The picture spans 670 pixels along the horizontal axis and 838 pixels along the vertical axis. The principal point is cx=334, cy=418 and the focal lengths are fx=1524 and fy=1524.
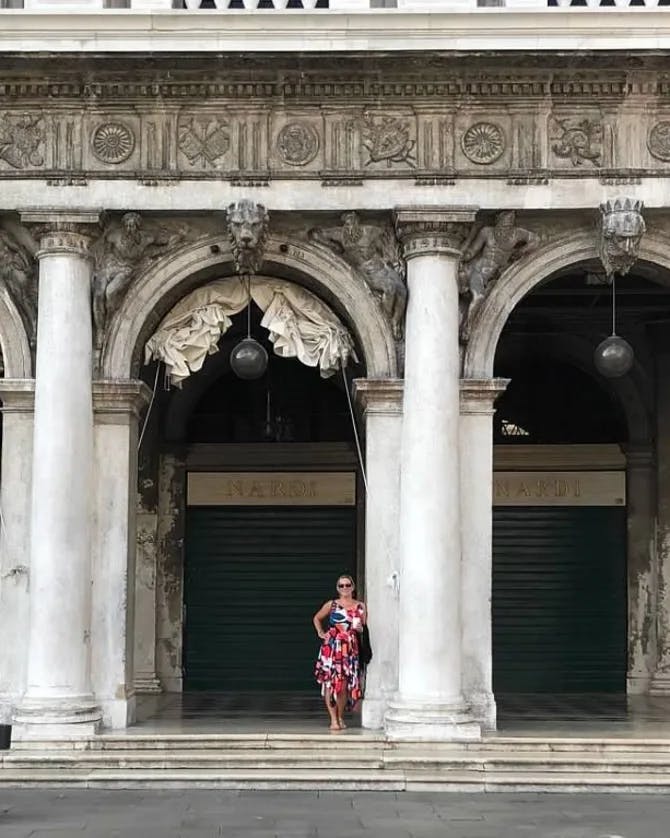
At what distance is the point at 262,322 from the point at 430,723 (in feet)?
15.6

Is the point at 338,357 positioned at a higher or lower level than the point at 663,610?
higher

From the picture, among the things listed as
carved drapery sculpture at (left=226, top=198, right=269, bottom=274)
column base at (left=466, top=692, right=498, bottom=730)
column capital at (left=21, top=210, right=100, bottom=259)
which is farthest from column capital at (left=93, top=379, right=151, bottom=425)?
column base at (left=466, top=692, right=498, bottom=730)

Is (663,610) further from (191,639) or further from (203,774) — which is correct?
(203,774)

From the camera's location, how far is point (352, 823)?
1252 cm

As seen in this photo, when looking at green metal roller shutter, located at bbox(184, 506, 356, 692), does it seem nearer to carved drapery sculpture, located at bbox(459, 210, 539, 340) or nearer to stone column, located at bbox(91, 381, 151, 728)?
stone column, located at bbox(91, 381, 151, 728)

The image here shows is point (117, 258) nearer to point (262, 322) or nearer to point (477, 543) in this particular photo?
point (262, 322)

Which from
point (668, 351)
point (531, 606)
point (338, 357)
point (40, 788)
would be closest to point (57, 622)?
point (40, 788)

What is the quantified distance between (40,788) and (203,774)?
1544mm

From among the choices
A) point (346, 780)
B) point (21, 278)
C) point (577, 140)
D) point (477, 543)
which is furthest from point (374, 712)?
point (577, 140)

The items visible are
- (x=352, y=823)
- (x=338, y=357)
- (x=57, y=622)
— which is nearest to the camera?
(x=352, y=823)

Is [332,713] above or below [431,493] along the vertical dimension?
below

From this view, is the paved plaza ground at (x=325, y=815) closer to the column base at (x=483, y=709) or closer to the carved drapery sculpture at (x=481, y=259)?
the column base at (x=483, y=709)

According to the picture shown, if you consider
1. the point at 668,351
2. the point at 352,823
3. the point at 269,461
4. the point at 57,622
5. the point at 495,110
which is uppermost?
the point at 495,110

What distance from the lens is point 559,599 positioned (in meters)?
21.4
